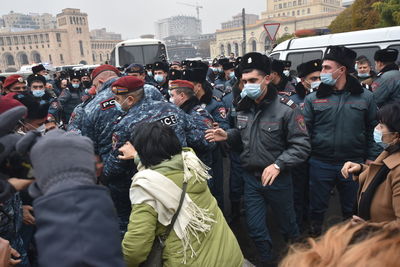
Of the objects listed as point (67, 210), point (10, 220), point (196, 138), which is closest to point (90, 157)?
point (67, 210)

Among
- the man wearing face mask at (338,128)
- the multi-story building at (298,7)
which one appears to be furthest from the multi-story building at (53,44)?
the man wearing face mask at (338,128)

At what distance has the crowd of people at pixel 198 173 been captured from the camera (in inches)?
31.3

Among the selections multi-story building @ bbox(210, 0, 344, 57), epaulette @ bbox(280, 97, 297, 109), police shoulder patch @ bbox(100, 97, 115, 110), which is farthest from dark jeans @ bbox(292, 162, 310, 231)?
multi-story building @ bbox(210, 0, 344, 57)

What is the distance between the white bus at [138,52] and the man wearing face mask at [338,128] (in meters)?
10.9

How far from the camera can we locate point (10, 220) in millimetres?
2066

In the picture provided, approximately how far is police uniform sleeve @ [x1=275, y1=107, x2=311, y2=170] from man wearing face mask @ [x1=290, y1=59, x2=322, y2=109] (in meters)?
1.66

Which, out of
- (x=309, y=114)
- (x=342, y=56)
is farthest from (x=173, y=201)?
(x=342, y=56)

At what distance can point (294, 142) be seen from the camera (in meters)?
2.83

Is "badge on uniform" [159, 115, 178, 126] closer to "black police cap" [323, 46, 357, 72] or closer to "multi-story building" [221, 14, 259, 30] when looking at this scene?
"black police cap" [323, 46, 357, 72]

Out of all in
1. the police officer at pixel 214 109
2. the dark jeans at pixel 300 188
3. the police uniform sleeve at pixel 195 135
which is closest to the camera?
the police uniform sleeve at pixel 195 135

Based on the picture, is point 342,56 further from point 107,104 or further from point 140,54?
point 140,54

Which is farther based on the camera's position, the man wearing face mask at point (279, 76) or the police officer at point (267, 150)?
the man wearing face mask at point (279, 76)

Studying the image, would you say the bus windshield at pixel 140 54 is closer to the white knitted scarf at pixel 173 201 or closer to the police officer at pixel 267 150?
the police officer at pixel 267 150

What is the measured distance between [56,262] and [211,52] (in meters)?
110
